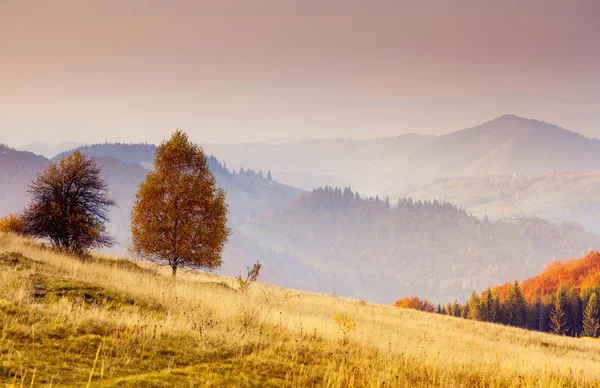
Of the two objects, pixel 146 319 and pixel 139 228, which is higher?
pixel 139 228

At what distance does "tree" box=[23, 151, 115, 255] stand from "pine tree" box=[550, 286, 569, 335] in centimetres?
11143

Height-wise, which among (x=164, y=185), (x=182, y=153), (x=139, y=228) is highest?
(x=182, y=153)

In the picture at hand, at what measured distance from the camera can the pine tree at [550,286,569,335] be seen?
10400cm

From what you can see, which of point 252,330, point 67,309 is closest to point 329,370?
point 252,330

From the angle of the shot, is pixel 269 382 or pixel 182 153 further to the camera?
pixel 182 153

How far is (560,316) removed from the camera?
4114 inches

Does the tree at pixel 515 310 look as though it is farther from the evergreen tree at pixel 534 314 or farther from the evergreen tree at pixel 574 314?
the evergreen tree at pixel 574 314

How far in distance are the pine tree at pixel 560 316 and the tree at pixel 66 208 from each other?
111 meters

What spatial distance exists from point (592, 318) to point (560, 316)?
6686mm

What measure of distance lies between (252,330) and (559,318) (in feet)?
384

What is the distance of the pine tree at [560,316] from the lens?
104000 mm

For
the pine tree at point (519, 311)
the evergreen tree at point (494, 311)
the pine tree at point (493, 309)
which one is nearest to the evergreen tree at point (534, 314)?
the pine tree at point (519, 311)

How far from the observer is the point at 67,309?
442 inches

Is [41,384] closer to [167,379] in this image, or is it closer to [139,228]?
[167,379]
